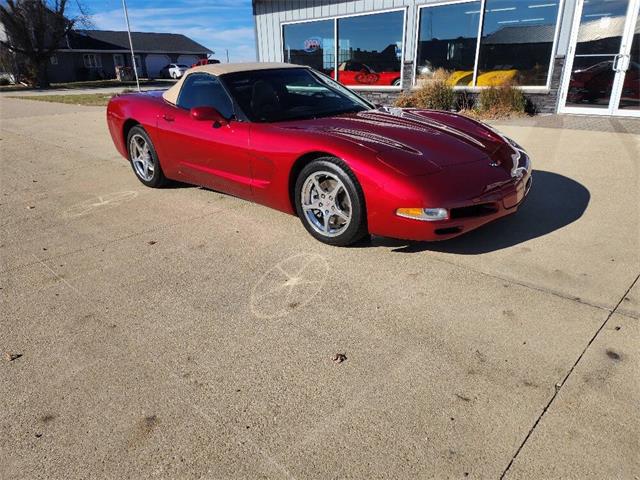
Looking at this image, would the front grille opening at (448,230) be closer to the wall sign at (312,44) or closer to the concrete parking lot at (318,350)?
the concrete parking lot at (318,350)

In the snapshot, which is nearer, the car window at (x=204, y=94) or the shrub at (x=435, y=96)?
the car window at (x=204, y=94)

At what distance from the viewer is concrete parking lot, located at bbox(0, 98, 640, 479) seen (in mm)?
1820

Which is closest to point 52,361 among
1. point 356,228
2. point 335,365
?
Result: point 335,365

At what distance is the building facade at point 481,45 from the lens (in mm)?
8992

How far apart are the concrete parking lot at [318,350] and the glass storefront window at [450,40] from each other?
7.45m

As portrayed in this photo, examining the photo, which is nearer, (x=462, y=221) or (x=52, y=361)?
(x=52, y=361)

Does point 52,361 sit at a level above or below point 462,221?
below

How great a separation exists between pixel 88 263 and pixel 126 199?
5.77 ft

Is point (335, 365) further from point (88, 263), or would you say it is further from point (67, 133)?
point (67, 133)

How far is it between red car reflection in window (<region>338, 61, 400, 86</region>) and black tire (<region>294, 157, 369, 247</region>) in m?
9.70

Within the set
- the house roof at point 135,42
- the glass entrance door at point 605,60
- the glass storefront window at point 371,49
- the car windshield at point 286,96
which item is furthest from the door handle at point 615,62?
the house roof at point 135,42

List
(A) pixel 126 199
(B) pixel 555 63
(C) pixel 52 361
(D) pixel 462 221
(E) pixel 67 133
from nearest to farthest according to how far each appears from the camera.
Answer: (C) pixel 52 361
(D) pixel 462 221
(A) pixel 126 199
(B) pixel 555 63
(E) pixel 67 133

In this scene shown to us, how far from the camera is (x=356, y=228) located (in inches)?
133

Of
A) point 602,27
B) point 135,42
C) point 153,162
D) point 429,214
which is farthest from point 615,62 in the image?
point 135,42
